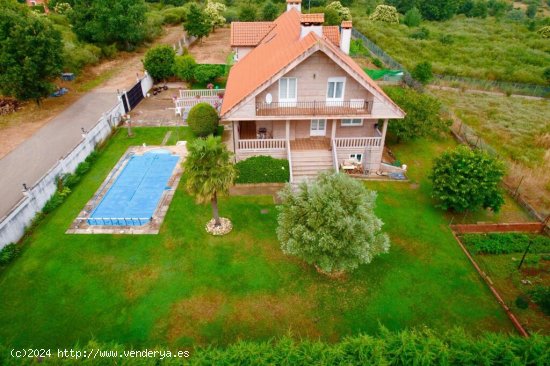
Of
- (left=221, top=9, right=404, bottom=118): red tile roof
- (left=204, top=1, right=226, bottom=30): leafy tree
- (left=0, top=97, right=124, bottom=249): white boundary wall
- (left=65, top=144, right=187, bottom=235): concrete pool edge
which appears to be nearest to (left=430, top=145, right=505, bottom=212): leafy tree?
(left=221, top=9, right=404, bottom=118): red tile roof

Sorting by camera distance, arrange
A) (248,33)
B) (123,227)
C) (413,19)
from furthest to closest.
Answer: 1. (413,19)
2. (248,33)
3. (123,227)

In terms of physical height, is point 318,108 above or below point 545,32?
below

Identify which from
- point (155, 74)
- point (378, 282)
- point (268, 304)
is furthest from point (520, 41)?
point (268, 304)

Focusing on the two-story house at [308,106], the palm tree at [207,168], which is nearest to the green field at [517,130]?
the two-story house at [308,106]

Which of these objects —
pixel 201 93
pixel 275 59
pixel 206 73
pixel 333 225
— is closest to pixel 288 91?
pixel 275 59

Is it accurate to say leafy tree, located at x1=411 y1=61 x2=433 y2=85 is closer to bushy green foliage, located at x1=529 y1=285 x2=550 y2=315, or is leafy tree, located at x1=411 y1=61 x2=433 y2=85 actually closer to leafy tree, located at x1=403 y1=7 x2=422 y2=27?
bushy green foliage, located at x1=529 y1=285 x2=550 y2=315

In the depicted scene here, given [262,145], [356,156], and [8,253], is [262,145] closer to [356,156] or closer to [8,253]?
[356,156]

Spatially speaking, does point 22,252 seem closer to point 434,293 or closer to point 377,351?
point 377,351
